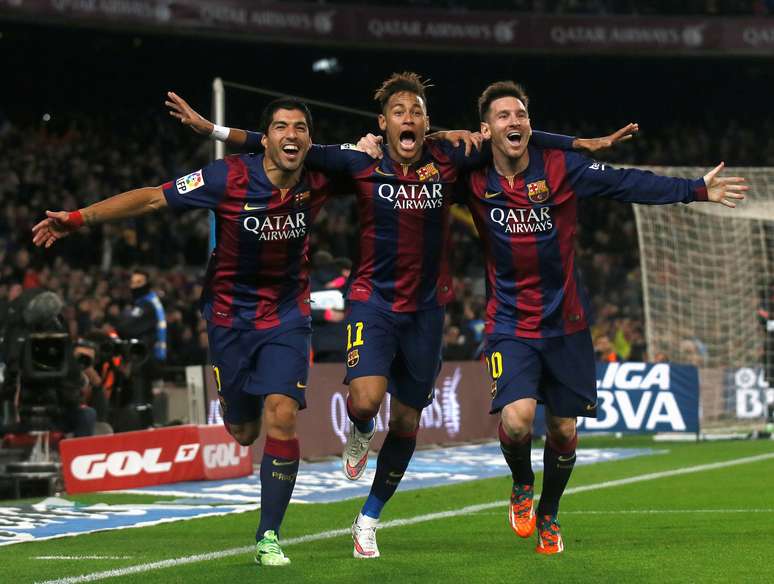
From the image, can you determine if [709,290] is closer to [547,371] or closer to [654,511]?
[654,511]

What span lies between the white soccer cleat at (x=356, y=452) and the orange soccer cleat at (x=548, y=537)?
1.03 metres

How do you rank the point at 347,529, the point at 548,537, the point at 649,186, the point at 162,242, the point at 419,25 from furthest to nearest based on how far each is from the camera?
1. the point at 419,25
2. the point at 162,242
3. the point at 347,529
4. the point at 548,537
5. the point at 649,186

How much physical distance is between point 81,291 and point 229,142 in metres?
14.0

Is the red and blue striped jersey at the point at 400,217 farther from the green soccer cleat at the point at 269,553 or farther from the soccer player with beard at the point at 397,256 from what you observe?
the green soccer cleat at the point at 269,553

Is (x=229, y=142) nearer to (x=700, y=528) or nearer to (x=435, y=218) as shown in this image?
(x=435, y=218)

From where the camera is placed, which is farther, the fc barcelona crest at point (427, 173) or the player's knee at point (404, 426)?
the player's knee at point (404, 426)

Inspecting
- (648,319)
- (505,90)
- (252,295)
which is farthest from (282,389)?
(648,319)

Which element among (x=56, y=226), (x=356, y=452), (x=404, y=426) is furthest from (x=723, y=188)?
(x=56, y=226)

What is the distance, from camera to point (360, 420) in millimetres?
7223

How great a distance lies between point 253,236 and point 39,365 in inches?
181

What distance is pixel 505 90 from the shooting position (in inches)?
280

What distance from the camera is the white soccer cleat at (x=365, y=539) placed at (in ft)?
22.5

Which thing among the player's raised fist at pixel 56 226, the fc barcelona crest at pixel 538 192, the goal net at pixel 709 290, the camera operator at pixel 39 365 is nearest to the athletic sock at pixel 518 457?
the fc barcelona crest at pixel 538 192

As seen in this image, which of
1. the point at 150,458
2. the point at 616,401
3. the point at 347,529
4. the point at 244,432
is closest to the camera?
the point at 244,432
